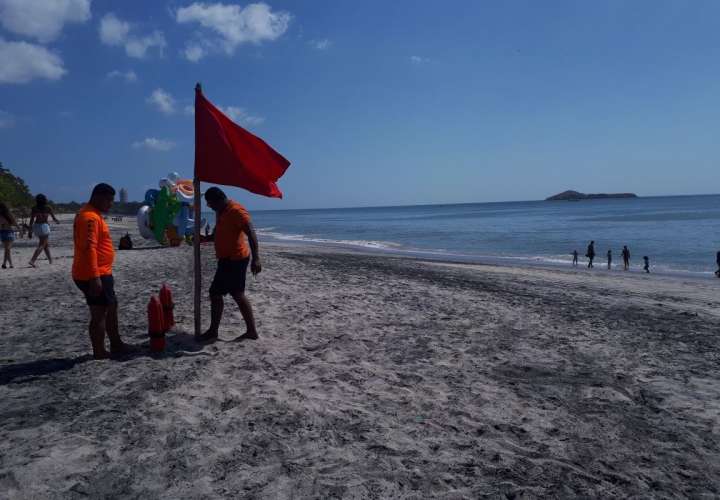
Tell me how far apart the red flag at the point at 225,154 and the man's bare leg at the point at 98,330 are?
175cm

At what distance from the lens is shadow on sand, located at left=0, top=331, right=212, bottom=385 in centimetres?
443

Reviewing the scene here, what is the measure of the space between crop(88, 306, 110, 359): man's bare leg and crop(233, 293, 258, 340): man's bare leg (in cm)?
131

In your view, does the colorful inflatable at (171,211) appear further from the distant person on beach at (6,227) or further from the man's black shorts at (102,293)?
the man's black shorts at (102,293)

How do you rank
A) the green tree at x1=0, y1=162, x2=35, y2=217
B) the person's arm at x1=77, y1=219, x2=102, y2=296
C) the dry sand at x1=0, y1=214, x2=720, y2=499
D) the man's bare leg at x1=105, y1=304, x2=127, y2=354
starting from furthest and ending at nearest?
the green tree at x1=0, y1=162, x2=35, y2=217
the man's bare leg at x1=105, y1=304, x2=127, y2=354
the person's arm at x1=77, y1=219, x2=102, y2=296
the dry sand at x1=0, y1=214, x2=720, y2=499

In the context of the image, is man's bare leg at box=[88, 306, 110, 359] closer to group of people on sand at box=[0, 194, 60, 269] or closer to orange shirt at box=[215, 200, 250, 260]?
orange shirt at box=[215, 200, 250, 260]

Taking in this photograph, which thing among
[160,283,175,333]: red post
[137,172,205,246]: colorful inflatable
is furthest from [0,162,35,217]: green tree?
[160,283,175,333]: red post

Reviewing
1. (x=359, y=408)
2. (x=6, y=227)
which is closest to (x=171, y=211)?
(x=6, y=227)

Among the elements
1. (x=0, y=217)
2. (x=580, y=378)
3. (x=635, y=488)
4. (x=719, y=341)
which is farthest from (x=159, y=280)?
(x=719, y=341)

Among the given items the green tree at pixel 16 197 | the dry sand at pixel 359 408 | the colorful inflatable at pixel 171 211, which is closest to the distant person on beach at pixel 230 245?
the dry sand at pixel 359 408

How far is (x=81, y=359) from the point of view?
4785mm

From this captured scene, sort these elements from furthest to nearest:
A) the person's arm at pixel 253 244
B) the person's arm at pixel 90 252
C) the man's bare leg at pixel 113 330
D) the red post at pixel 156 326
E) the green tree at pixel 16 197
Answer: the green tree at pixel 16 197 < the person's arm at pixel 253 244 < the red post at pixel 156 326 < the man's bare leg at pixel 113 330 < the person's arm at pixel 90 252

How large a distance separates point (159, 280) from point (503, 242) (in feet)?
98.9

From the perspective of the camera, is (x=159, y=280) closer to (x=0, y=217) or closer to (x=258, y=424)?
(x=0, y=217)

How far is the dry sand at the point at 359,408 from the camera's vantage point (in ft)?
9.68
